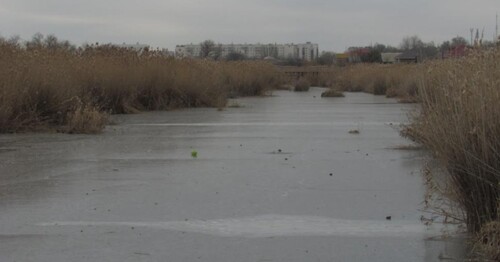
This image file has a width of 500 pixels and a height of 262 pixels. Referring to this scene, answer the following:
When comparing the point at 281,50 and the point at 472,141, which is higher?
the point at 281,50

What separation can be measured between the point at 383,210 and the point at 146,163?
399 cm

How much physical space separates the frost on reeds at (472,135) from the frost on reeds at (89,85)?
906cm

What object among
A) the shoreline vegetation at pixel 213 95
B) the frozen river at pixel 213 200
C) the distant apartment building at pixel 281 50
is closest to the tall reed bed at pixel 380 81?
the shoreline vegetation at pixel 213 95

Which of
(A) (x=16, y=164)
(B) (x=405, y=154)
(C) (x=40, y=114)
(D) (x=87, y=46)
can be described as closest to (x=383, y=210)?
(B) (x=405, y=154)

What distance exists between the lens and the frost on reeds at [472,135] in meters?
4.71

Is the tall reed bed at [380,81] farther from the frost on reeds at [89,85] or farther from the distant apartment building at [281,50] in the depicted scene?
the distant apartment building at [281,50]

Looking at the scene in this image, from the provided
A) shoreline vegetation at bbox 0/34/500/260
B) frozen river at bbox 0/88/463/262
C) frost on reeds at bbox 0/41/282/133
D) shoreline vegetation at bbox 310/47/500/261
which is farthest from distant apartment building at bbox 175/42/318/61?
shoreline vegetation at bbox 310/47/500/261

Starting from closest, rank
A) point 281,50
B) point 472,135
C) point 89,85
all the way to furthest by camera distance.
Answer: point 472,135 < point 89,85 < point 281,50

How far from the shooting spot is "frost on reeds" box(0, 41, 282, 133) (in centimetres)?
1293

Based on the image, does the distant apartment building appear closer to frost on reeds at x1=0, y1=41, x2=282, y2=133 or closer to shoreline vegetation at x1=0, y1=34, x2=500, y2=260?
shoreline vegetation at x1=0, y1=34, x2=500, y2=260

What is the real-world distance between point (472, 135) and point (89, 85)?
14363 millimetres

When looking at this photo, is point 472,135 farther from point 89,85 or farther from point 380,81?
point 380,81

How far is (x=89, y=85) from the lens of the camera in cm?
1762

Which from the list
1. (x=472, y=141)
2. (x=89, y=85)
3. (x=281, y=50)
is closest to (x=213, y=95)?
(x=89, y=85)
